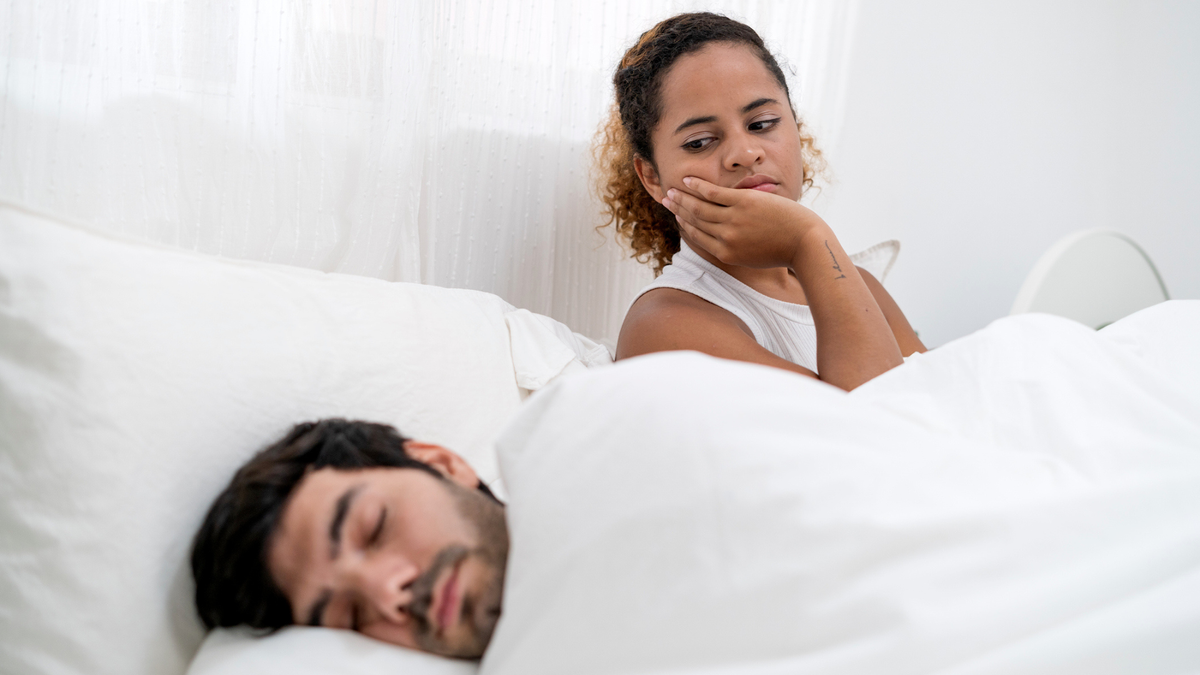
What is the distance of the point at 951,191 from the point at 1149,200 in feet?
3.16

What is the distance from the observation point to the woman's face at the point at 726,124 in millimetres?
1161

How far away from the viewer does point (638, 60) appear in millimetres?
1253

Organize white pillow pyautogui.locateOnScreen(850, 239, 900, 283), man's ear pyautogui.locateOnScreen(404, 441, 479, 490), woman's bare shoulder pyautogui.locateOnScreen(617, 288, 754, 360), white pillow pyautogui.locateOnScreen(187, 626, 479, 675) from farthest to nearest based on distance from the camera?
white pillow pyautogui.locateOnScreen(850, 239, 900, 283), woman's bare shoulder pyautogui.locateOnScreen(617, 288, 754, 360), man's ear pyautogui.locateOnScreen(404, 441, 479, 490), white pillow pyautogui.locateOnScreen(187, 626, 479, 675)

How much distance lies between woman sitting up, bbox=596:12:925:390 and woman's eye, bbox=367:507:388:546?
517 mm

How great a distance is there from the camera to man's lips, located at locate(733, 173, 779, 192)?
3.81 ft

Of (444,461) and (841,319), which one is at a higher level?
(841,319)

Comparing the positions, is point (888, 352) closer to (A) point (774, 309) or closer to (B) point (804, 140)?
(A) point (774, 309)

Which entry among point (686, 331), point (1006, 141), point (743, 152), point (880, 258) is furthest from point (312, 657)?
point (1006, 141)

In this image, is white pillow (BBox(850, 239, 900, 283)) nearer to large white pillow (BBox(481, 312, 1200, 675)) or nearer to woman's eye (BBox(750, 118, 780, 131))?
woman's eye (BBox(750, 118, 780, 131))

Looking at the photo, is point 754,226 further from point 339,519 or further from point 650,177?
point 339,519

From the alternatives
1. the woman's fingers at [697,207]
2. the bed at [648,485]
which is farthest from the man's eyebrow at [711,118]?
the bed at [648,485]

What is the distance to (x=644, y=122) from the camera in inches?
49.3

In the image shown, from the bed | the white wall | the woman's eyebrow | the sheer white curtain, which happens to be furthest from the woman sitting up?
the white wall

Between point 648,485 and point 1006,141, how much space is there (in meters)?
2.14
